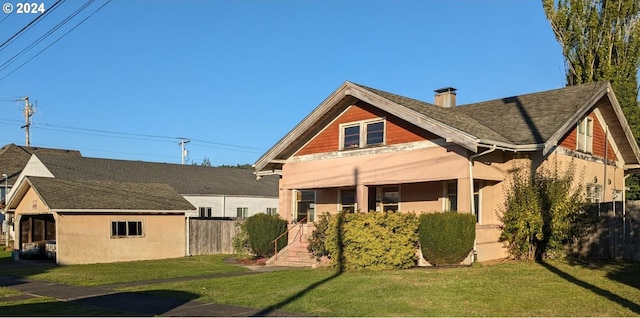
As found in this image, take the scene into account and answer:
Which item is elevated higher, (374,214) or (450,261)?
(374,214)

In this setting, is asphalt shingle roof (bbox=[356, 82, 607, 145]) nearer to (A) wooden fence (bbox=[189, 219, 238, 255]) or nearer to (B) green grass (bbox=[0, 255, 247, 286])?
(B) green grass (bbox=[0, 255, 247, 286])

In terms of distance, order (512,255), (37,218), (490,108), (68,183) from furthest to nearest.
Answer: (37,218)
(68,183)
(490,108)
(512,255)

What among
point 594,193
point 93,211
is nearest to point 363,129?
point 594,193

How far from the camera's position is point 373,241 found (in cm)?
1733

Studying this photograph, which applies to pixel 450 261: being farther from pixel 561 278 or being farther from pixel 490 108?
pixel 490 108

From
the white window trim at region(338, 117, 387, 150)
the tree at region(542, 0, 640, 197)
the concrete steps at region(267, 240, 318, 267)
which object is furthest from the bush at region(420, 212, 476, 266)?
the tree at region(542, 0, 640, 197)

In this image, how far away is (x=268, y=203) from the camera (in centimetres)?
4381

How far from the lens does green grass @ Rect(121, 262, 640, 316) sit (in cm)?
1042

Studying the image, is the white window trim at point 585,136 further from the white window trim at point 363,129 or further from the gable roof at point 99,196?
the gable roof at point 99,196

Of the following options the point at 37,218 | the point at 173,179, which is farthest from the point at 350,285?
the point at 173,179

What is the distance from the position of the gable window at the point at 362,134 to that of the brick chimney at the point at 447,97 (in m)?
6.23

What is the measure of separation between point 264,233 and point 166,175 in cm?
1979

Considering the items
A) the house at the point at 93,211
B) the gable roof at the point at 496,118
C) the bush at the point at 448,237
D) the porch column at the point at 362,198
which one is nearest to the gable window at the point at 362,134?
the gable roof at the point at 496,118

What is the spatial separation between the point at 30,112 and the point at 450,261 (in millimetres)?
59818
